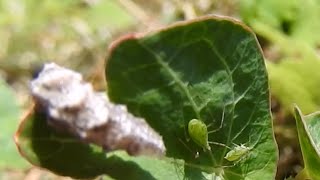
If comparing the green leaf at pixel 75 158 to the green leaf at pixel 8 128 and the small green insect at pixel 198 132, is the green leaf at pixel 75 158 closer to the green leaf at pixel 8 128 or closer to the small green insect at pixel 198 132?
the small green insect at pixel 198 132

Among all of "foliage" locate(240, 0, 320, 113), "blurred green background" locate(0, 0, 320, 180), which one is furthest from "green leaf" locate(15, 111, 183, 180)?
"foliage" locate(240, 0, 320, 113)

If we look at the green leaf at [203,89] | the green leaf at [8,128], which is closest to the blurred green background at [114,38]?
the green leaf at [8,128]

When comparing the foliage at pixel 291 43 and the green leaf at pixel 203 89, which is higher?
the green leaf at pixel 203 89

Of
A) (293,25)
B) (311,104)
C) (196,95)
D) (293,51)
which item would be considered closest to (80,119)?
(196,95)

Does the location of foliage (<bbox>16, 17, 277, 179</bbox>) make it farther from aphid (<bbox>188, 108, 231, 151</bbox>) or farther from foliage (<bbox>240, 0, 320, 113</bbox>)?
foliage (<bbox>240, 0, 320, 113</bbox>)

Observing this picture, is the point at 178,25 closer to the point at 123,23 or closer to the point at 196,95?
the point at 196,95

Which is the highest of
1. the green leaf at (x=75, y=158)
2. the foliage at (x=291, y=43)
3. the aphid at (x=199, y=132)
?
the aphid at (x=199, y=132)
